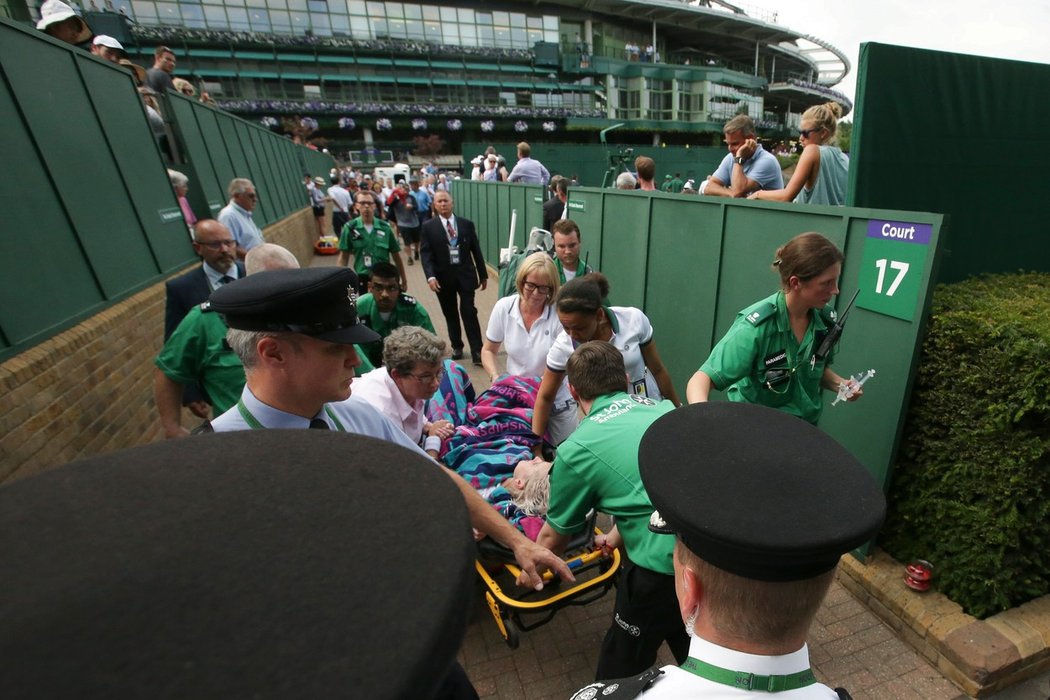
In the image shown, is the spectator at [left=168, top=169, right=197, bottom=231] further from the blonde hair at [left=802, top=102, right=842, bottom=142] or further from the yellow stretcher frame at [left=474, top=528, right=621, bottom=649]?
the blonde hair at [left=802, top=102, right=842, bottom=142]

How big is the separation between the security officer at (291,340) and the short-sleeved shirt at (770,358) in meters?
1.75

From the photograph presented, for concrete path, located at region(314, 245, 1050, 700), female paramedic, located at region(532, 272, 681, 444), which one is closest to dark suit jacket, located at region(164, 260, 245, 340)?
female paramedic, located at region(532, 272, 681, 444)

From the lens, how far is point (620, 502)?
7.02 ft

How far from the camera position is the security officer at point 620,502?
211cm

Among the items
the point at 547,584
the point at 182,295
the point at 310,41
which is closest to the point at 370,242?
the point at 182,295

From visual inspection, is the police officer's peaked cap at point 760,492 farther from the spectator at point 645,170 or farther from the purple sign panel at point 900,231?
the spectator at point 645,170

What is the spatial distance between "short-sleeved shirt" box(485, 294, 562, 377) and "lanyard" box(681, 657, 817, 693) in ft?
10.3

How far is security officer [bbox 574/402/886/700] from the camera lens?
3.58 feet

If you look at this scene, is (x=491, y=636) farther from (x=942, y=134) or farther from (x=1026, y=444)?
(x=942, y=134)

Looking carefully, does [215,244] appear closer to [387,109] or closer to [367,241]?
[367,241]

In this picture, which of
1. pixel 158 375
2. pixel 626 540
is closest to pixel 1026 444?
pixel 626 540

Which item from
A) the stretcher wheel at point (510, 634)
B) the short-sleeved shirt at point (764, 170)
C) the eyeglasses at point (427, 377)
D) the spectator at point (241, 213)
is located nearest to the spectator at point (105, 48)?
the spectator at point (241, 213)

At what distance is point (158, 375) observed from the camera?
3188 millimetres

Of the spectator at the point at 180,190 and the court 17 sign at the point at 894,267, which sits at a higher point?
the spectator at the point at 180,190
